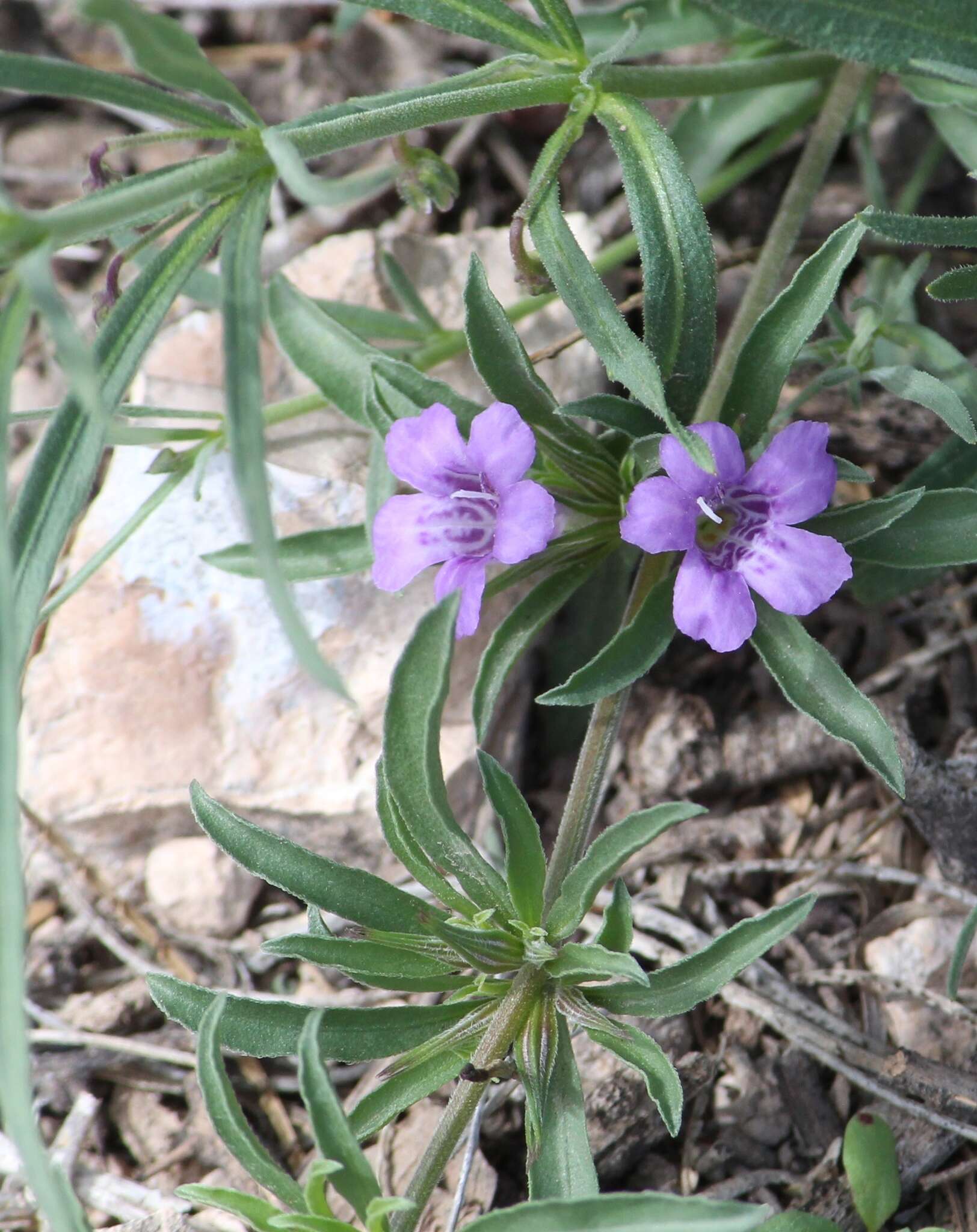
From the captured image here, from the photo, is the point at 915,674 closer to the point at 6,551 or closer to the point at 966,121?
the point at 966,121

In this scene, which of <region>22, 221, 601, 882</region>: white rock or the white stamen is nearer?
the white stamen

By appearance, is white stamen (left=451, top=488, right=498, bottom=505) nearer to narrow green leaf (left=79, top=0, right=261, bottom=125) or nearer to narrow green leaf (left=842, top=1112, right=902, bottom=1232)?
narrow green leaf (left=79, top=0, right=261, bottom=125)

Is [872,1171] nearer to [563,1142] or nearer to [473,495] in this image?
[563,1142]

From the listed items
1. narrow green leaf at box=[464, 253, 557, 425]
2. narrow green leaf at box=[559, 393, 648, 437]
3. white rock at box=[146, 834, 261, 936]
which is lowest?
white rock at box=[146, 834, 261, 936]

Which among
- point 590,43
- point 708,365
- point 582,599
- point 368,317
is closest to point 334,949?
point 582,599

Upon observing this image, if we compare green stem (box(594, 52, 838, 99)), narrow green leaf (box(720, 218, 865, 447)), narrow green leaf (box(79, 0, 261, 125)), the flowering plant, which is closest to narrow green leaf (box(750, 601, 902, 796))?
the flowering plant

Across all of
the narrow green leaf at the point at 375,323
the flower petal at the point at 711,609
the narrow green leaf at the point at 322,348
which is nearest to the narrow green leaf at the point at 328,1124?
the flower petal at the point at 711,609

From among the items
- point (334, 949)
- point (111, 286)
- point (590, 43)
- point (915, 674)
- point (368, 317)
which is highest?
point (590, 43)
